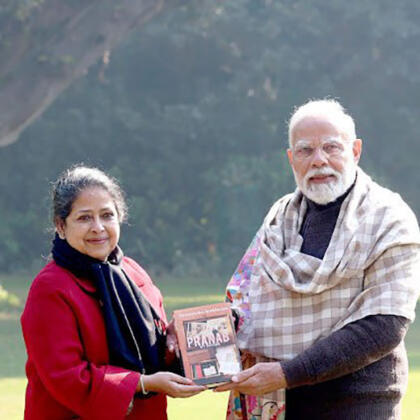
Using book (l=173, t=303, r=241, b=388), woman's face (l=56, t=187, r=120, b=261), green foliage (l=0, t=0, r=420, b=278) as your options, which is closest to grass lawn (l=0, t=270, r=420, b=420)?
book (l=173, t=303, r=241, b=388)

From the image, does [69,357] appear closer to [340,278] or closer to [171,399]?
[340,278]

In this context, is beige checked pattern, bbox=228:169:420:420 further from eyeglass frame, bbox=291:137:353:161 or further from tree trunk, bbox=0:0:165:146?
tree trunk, bbox=0:0:165:146

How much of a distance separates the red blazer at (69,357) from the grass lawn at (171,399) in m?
3.83

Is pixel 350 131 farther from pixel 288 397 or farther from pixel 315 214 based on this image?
pixel 288 397

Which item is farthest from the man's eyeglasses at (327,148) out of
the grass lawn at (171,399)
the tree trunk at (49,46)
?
the tree trunk at (49,46)

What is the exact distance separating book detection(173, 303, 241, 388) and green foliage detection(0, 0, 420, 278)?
22225 millimetres

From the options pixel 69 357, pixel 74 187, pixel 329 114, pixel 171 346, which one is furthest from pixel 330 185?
pixel 69 357

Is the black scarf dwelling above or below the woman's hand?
above

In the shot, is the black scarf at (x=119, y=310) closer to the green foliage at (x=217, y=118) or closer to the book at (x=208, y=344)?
the book at (x=208, y=344)

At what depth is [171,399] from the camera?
812 cm

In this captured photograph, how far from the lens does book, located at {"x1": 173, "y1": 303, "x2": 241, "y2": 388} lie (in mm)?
3662

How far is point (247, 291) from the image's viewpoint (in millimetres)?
4020

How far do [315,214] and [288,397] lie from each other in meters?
0.76

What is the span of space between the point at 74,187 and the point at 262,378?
1041 millimetres
